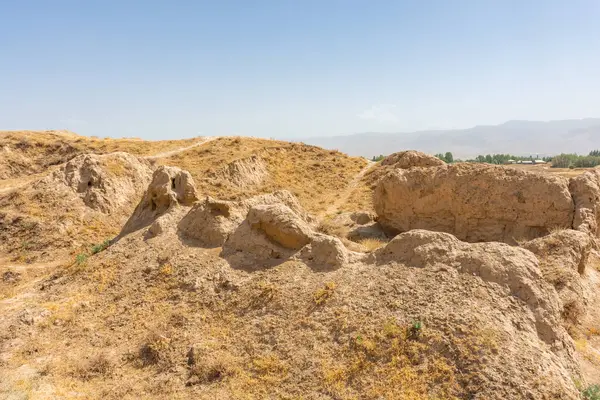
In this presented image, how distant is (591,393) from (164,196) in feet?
43.0

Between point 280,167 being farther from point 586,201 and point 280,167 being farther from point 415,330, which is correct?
point 415,330

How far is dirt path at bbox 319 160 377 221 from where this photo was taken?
26.9 meters

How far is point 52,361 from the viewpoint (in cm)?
899

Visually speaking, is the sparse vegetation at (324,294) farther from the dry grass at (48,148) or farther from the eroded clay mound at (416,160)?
the dry grass at (48,148)

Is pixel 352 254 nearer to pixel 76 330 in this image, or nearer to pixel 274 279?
pixel 274 279

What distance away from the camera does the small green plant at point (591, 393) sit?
6848 millimetres

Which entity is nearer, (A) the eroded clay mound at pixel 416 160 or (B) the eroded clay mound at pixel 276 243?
(B) the eroded clay mound at pixel 276 243

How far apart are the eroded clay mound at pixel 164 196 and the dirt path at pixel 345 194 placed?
1022cm

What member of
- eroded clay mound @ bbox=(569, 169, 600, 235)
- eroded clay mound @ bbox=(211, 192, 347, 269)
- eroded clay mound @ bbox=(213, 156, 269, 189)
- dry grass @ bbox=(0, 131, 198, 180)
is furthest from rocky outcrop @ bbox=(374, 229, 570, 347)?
dry grass @ bbox=(0, 131, 198, 180)

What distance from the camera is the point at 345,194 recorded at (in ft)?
103

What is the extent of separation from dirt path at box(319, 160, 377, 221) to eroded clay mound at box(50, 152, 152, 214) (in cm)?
1116

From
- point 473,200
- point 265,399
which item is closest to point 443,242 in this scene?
point 265,399

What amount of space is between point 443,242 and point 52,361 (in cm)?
921

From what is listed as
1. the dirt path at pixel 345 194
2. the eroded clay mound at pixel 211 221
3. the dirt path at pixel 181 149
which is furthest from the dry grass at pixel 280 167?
the eroded clay mound at pixel 211 221
